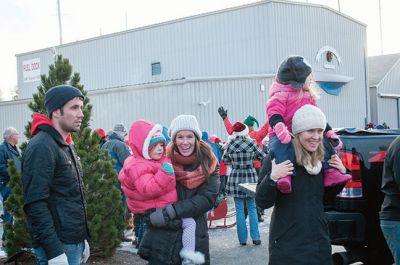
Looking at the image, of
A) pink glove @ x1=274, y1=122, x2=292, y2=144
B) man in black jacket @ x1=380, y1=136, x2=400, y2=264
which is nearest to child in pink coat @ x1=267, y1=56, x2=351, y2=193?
pink glove @ x1=274, y1=122, x2=292, y2=144

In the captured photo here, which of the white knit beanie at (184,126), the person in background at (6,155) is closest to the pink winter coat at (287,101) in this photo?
the white knit beanie at (184,126)

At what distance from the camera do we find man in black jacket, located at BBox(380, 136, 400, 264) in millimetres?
3887

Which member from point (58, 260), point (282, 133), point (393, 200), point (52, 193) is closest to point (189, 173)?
→ point (282, 133)

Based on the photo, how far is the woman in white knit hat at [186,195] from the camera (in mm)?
3678

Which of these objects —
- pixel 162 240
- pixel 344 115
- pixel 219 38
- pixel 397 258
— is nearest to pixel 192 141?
pixel 162 240

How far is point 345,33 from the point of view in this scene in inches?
1006

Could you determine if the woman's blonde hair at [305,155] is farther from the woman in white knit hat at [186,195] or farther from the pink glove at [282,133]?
the woman in white knit hat at [186,195]

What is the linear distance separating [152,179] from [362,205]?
2612 mm

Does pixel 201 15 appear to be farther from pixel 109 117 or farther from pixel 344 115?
pixel 344 115

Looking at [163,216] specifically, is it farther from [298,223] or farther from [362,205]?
[362,205]

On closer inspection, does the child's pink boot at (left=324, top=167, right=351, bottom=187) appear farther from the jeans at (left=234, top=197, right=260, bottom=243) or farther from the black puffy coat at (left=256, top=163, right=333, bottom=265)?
the jeans at (left=234, top=197, right=260, bottom=243)

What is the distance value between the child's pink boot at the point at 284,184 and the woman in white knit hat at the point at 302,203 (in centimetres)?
3

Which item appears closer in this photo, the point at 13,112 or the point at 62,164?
the point at 62,164

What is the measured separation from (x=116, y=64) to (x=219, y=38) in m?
6.67
